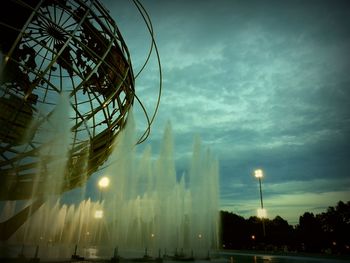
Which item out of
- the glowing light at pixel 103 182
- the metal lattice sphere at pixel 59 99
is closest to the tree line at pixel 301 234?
the glowing light at pixel 103 182

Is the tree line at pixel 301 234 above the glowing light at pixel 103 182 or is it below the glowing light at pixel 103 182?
below

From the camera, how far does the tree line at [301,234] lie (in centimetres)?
4597

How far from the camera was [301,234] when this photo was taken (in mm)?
48969

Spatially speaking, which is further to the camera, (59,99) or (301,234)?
(301,234)

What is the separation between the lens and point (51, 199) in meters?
9.71

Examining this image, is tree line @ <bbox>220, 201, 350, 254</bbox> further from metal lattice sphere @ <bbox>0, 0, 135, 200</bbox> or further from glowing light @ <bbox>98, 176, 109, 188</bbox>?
metal lattice sphere @ <bbox>0, 0, 135, 200</bbox>

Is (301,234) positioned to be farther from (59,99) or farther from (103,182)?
(59,99)

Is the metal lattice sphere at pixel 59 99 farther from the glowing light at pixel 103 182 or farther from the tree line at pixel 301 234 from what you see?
the tree line at pixel 301 234

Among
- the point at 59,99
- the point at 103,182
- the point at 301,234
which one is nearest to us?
the point at 59,99

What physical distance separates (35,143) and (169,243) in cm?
1402

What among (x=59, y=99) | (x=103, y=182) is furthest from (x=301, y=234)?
(x=59, y=99)

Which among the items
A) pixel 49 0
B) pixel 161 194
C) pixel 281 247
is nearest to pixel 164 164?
pixel 161 194

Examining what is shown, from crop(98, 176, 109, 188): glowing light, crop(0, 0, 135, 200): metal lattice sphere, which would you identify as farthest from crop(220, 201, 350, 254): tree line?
crop(0, 0, 135, 200): metal lattice sphere

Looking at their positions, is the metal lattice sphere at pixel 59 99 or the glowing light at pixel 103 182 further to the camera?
the glowing light at pixel 103 182
